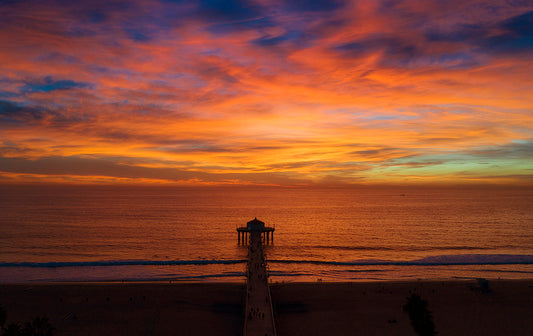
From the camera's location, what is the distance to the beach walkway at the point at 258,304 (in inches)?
1027

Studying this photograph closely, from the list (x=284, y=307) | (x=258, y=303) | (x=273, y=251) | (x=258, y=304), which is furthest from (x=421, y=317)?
(x=273, y=251)

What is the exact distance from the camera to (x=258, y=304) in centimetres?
3095

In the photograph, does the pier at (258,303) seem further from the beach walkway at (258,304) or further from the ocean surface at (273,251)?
the ocean surface at (273,251)

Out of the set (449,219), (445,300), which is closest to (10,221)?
(445,300)

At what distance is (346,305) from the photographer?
34969mm

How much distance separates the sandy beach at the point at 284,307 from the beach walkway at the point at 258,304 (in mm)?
1895

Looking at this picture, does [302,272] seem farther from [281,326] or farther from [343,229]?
[343,229]

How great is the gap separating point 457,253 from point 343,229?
104 ft

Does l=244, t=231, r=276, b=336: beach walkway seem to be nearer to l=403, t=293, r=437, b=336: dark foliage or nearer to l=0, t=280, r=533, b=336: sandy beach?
l=0, t=280, r=533, b=336: sandy beach

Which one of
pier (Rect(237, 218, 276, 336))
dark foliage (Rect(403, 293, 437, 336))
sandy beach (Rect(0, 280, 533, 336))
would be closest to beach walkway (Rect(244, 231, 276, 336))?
pier (Rect(237, 218, 276, 336))

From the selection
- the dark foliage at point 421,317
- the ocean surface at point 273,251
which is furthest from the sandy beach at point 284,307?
the dark foliage at point 421,317

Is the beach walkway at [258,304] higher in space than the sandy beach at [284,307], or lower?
higher

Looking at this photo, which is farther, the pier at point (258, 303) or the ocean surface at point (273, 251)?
the ocean surface at point (273, 251)

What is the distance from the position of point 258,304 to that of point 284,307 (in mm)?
4619
